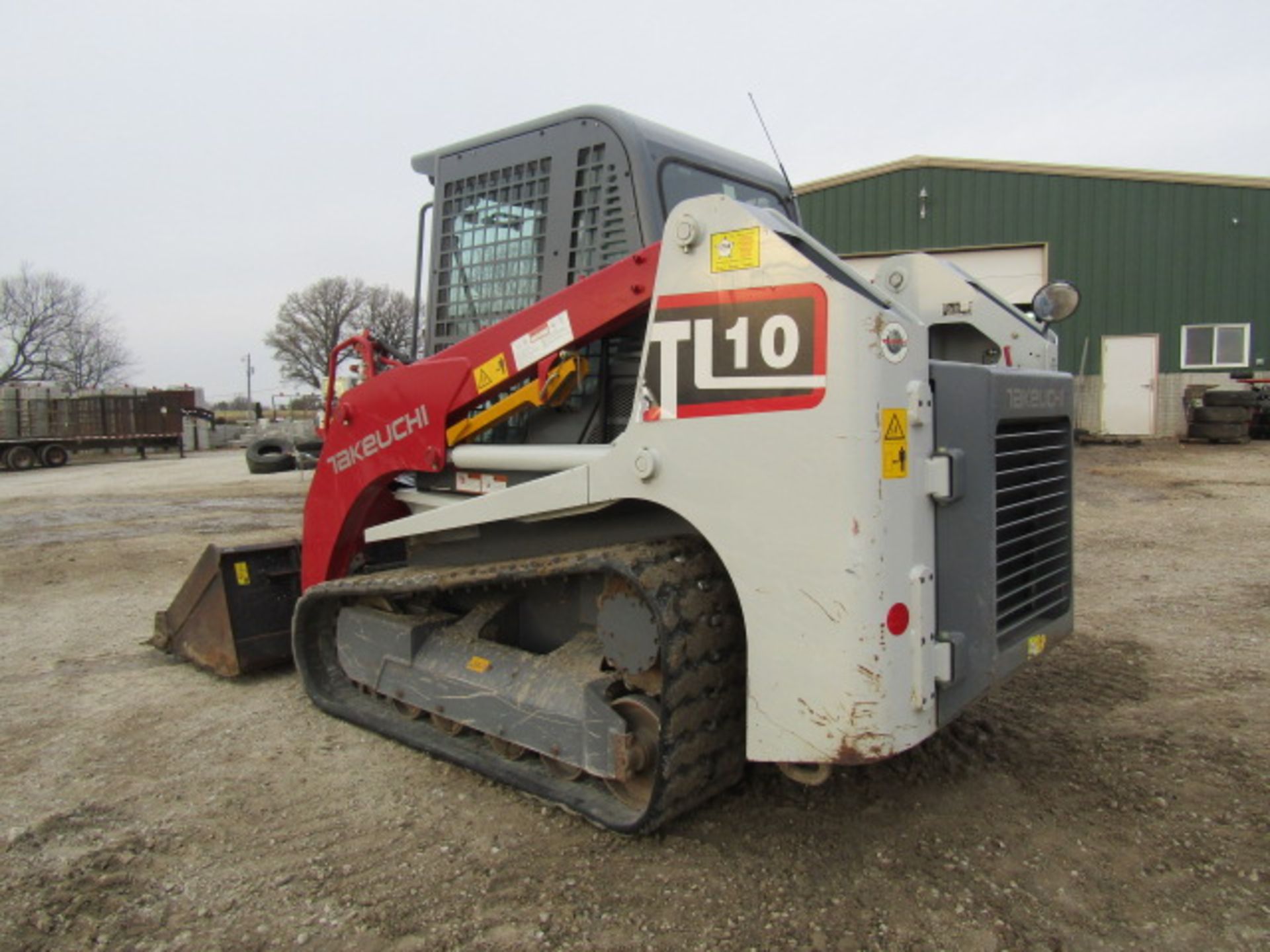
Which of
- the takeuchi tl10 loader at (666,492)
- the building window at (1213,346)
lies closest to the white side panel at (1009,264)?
the building window at (1213,346)

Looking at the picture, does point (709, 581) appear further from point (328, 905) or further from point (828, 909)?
point (328, 905)

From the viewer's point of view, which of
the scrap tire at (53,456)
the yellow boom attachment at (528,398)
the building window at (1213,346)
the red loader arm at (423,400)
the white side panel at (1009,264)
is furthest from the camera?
the scrap tire at (53,456)

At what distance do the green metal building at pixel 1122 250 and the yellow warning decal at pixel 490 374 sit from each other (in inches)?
562

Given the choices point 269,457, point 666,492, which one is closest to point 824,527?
point 666,492

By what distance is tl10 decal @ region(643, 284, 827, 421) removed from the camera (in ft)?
8.16

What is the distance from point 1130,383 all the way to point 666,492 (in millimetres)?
17227

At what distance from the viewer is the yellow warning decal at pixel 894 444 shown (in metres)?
2.44

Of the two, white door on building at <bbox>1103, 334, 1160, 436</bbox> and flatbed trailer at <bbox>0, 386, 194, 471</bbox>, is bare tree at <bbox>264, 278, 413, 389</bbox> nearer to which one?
flatbed trailer at <bbox>0, 386, 194, 471</bbox>

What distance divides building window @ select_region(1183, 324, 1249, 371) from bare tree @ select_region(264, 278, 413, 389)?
4529 centimetres

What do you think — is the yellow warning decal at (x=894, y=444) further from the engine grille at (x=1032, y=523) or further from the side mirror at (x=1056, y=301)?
the side mirror at (x=1056, y=301)

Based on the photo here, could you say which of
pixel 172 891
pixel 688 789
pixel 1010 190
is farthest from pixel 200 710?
pixel 1010 190

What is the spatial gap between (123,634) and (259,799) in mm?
3147

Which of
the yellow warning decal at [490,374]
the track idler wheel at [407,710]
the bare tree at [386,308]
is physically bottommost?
the track idler wheel at [407,710]

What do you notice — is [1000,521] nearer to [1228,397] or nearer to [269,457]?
[1228,397]
